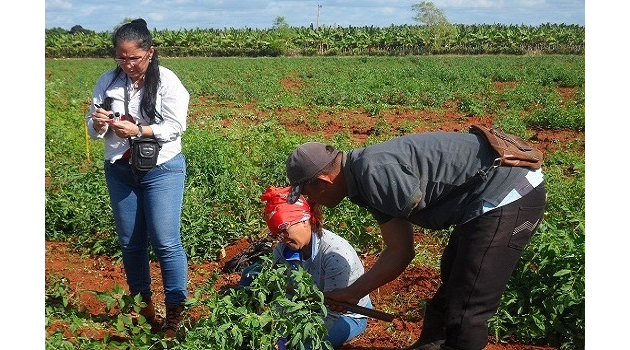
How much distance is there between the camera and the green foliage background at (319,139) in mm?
3967

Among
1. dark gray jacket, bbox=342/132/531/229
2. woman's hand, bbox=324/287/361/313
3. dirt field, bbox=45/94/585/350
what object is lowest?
dirt field, bbox=45/94/585/350

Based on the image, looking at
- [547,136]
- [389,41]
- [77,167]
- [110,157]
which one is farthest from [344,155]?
[389,41]

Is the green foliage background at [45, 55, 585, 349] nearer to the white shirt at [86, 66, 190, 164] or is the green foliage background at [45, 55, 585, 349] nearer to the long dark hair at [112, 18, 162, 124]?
the white shirt at [86, 66, 190, 164]

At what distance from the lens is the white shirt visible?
3736 millimetres

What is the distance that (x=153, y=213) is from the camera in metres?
3.78

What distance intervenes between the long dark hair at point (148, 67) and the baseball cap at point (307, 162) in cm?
120

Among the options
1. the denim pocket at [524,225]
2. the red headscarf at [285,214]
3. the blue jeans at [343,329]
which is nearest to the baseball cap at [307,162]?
the red headscarf at [285,214]

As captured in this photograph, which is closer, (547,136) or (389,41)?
(547,136)

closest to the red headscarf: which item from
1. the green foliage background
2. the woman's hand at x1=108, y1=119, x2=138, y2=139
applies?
the woman's hand at x1=108, y1=119, x2=138, y2=139

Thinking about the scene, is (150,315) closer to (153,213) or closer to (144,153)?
(153,213)

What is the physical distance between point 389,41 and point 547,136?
132 ft

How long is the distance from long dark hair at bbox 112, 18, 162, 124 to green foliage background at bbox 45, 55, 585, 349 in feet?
3.53
